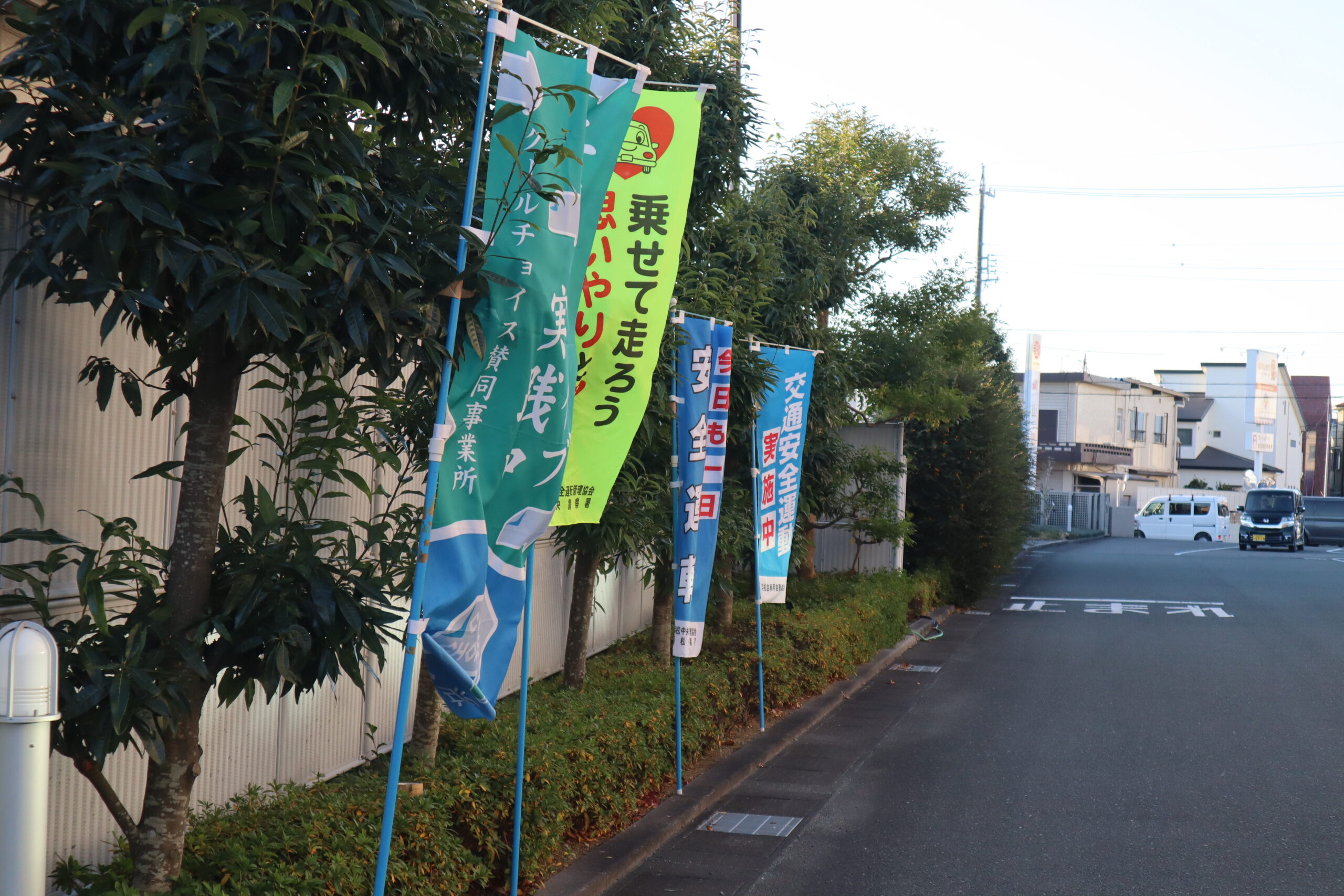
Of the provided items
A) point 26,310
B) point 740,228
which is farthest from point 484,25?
point 740,228

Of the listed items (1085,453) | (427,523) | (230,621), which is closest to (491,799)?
(427,523)

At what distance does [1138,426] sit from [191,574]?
2358 inches

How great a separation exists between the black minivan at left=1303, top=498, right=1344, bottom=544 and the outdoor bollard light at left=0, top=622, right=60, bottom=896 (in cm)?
5023

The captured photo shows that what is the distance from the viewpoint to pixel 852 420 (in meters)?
15.1

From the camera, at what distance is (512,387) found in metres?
4.09

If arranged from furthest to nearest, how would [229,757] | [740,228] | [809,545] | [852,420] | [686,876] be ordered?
[852,420] → [809,545] → [740,228] → [686,876] → [229,757]

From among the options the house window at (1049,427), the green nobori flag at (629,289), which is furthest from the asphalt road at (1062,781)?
the house window at (1049,427)

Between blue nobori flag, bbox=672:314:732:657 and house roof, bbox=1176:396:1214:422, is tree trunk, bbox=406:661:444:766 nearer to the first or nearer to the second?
blue nobori flag, bbox=672:314:732:657

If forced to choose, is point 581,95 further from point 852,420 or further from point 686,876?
point 852,420

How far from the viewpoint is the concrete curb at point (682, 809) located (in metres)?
5.28

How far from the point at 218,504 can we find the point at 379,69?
1.51 meters

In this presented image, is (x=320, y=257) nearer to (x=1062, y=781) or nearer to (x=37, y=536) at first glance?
(x=37, y=536)

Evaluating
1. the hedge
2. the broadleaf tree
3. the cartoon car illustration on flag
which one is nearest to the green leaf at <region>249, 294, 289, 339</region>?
the broadleaf tree

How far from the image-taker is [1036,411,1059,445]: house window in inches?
2103
